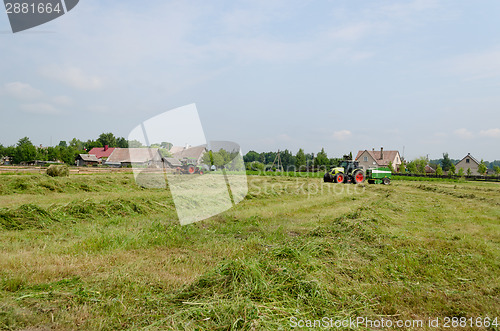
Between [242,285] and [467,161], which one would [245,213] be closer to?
[242,285]

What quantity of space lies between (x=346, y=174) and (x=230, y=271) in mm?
19161

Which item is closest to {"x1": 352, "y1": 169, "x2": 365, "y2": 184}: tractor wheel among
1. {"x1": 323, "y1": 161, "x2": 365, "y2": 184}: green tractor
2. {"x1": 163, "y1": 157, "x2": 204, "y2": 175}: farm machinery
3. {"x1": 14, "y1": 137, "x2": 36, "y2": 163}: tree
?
{"x1": 323, "y1": 161, "x2": 365, "y2": 184}: green tractor

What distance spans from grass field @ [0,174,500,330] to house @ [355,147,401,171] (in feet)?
193

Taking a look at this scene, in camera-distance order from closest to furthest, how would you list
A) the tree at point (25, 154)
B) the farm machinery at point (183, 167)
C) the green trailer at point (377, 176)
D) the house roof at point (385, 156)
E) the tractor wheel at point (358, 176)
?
the tractor wheel at point (358, 176) < the green trailer at point (377, 176) < the farm machinery at point (183, 167) < the tree at point (25, 154) < the house roof at point (385, 156)

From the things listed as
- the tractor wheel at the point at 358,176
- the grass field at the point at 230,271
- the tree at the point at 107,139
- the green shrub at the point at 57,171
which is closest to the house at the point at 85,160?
the tree at the point at 107,139

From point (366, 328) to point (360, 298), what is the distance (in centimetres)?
66

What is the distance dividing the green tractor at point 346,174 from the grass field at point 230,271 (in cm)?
1247

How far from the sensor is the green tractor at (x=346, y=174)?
842 inches

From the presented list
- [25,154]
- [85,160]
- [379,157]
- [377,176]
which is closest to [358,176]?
[377,176]

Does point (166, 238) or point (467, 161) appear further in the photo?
point (467, 161)

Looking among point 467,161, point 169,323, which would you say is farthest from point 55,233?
point 467,161

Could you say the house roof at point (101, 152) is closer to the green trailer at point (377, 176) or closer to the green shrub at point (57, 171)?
the green shrub at point (57, 171)

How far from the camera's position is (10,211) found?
Result: 7660mm

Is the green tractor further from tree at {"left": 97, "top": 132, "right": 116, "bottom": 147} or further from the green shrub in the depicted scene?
tree at {"left": 97, "top": 132, "right": 116, "bottom": 147}
